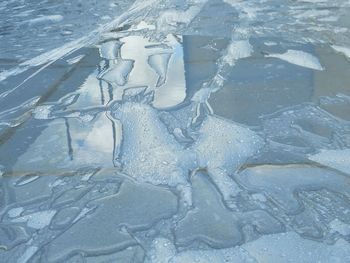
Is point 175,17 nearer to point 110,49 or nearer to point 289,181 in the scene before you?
point 110,49

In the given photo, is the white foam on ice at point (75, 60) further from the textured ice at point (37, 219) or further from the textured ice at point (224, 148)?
the textured ice at point (37, 219)

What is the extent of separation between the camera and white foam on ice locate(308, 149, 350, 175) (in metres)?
1.60

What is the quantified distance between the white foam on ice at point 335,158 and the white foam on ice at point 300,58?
969 millimetres

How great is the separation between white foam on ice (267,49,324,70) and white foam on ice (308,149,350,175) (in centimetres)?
97

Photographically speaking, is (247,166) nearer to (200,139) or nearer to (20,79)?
(200,139)

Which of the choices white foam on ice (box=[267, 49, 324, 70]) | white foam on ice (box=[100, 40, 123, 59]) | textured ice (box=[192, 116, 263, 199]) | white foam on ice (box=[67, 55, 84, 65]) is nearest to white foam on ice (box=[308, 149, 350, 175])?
textured ice (box=[192, 116, 263, 199])

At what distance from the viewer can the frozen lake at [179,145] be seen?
132 centimetres

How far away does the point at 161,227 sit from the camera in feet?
4.52

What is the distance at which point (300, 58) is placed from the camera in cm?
266

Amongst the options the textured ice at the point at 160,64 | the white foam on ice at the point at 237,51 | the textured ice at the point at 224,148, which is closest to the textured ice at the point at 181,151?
the textured ice at the point at 224,148

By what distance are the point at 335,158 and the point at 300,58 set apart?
1.22m

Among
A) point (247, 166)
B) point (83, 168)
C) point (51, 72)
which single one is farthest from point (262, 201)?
point (51, 72)

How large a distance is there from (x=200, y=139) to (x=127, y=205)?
1.83 ft

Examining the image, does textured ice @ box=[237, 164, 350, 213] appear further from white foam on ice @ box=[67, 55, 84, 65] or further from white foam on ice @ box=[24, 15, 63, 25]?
white foam on ice @ box=[24, 15, 63, 25]
